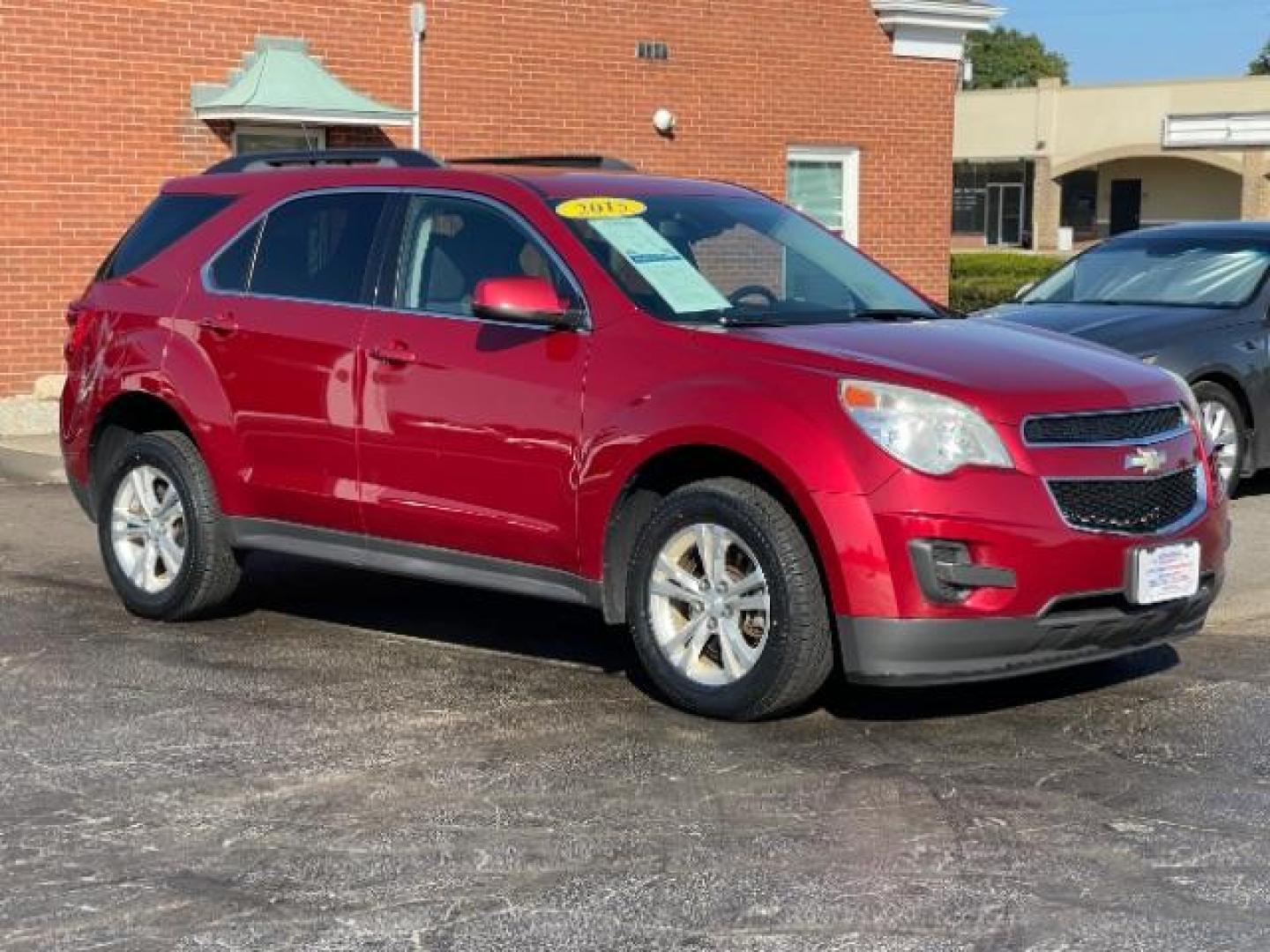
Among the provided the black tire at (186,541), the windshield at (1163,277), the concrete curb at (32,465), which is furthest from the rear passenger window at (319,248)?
the windshield at (1163,277)

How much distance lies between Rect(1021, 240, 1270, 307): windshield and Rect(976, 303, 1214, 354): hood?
23 centimetres

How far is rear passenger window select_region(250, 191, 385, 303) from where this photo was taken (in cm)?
764

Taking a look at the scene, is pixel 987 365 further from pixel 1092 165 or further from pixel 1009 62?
pixel 1009 62

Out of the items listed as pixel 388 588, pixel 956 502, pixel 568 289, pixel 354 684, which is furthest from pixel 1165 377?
pixel 388 588

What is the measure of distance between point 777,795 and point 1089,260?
24.9ft

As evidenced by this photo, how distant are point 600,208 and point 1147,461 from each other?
2150mm

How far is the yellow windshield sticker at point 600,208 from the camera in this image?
23.5 ft

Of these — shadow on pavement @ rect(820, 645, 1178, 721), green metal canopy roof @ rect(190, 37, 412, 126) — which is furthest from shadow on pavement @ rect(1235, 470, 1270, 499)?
green metal canopy roof @ rect(190, 37, 412, 126)

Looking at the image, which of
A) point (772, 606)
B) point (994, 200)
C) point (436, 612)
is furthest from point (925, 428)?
point (994, 200)

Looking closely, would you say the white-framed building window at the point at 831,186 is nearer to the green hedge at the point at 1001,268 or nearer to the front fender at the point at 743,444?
the front fender at the point at 743,444

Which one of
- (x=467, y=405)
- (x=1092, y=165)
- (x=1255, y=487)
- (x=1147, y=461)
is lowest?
(x=1255, y=487)

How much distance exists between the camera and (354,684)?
714cm

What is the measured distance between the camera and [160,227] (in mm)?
8484

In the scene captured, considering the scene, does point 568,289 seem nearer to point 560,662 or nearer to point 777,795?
point 560,662
